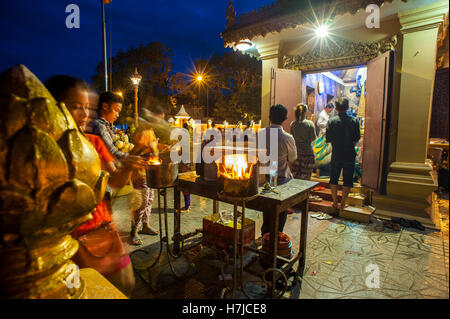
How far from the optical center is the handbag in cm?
142

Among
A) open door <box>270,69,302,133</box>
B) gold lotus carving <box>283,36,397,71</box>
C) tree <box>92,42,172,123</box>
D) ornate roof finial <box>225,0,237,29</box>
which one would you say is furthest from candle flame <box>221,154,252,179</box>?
tree <box>92,42,172,123</box>

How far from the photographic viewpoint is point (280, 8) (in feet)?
19.4

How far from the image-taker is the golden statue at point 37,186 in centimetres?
42

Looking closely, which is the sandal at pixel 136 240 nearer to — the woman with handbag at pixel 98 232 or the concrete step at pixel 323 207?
the woman with handbag at pixel 98 232

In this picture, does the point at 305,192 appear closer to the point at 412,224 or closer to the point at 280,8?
the point at 412,224

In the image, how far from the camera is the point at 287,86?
6867 mm

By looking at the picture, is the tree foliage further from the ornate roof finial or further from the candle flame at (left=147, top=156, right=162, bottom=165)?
the candle flame at (left=147, top=156, right=162, bottom=165)

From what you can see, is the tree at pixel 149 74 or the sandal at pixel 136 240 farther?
the tree at pixel 149 74

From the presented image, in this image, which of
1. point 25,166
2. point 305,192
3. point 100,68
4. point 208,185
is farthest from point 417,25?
point 100,68

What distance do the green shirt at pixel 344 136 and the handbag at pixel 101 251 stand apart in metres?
4.75

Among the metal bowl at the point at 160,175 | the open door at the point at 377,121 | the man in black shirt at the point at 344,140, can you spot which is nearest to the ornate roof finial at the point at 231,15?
the open door at the point at 377,121

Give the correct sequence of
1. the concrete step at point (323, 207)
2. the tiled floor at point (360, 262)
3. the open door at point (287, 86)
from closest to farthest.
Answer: the tiled floor at point (360, 262) → the concrete step at point (323, 207) → the open door at point (287, 86)

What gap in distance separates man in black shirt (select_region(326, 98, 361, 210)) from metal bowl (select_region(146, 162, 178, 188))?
4000 millimetres

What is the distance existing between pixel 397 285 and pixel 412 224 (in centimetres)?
242
